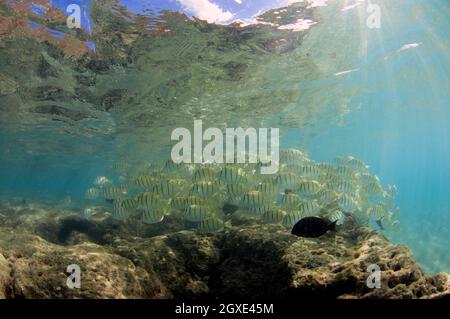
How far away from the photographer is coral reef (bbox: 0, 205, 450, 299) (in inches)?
171

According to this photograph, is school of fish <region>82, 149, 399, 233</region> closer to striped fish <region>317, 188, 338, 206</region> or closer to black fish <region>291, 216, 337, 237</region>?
striped fish <region>317, 188, 338, 206</region>

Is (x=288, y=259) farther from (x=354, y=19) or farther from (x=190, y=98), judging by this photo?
(x=190, y=98)

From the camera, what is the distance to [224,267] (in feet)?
20.1

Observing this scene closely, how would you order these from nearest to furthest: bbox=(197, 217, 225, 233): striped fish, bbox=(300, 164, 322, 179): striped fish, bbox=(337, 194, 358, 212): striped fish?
bbox=(197, 217, 225, 233): striped fish, bbox=(337, 194, 358, 212): striped fish, bbox=(300, 164, 322, 179): striped fish

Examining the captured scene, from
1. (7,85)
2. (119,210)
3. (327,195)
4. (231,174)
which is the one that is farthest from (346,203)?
(7,85)

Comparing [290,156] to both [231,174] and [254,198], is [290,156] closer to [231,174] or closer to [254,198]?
[231,174]

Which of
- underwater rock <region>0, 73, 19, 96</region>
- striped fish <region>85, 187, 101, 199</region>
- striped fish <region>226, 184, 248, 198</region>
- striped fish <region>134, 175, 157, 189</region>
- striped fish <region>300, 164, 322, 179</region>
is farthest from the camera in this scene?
underwater rock <region>0, 73, 19, 96</region>

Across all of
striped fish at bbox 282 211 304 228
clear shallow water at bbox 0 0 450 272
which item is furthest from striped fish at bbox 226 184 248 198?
clear shallow water at bbox 0 0 450 272

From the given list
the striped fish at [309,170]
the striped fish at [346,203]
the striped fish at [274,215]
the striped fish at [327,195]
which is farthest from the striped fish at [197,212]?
the striped fish at [309,170]

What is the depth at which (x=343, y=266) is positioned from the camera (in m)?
4.87

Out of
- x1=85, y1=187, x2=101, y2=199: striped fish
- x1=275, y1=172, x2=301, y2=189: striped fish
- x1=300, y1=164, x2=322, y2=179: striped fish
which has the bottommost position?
x1=85, y1=187, x2=101, y2=199: striped fish

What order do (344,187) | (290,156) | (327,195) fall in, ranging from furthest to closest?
(290,156)
(344,187)
(327,195)
